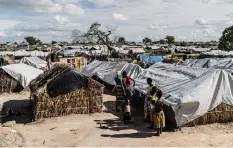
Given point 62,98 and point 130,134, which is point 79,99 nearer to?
point 62,98

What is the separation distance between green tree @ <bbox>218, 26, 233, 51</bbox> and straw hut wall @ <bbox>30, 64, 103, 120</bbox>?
125 ft

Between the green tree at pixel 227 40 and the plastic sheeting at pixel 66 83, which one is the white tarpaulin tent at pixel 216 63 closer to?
the plastic sheeting at pixel 66 83

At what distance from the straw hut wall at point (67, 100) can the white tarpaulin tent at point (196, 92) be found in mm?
2892

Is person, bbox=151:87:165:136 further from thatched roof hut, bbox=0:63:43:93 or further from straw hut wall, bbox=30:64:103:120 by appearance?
thatched roof hut, bbox=0:63:43:93

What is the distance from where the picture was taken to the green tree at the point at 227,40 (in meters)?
46.7

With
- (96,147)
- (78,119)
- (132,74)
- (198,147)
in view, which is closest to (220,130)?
(198,147)

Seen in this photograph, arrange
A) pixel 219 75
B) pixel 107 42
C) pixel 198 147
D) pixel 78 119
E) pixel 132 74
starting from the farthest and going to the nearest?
pixel 107 42
pixel 132 74
pixel 78 119
pixel 219 75
pixel 198 147

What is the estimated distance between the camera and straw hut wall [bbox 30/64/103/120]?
12562mm

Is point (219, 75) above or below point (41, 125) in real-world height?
above

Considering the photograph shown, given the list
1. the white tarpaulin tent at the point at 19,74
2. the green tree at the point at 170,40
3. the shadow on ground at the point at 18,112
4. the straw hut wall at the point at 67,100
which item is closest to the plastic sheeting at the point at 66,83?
the straw hut wall at the point at 67,100

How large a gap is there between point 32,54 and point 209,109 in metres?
45.4

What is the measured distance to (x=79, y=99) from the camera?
43.0ft

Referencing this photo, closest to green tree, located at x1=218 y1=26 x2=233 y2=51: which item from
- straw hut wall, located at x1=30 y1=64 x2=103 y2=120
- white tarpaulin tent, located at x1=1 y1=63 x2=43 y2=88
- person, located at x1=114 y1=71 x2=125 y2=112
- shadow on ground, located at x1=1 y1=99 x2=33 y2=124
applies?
white tarpaulin tent, located at x1=1 y1=63 x2=43 y2=88

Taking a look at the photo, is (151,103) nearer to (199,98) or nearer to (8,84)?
(199,98)
